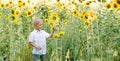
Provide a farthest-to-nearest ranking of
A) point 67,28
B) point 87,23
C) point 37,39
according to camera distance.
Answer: point 67,28
point 87,23
point 37,39

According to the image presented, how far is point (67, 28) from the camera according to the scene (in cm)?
568

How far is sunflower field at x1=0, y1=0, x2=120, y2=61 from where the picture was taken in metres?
4.52

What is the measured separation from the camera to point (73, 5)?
6211 millimetres

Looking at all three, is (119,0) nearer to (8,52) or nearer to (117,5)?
(117,5)

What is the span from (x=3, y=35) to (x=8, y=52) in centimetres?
22

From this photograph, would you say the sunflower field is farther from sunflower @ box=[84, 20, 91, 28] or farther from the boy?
the boy

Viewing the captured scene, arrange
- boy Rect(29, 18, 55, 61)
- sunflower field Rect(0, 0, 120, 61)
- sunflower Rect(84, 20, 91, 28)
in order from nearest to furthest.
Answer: sunflower field Rect(0, 0, 120, 61) < boy Rect(29, 18, 55, 61) < sunflower Rect(84, 20, 91, 28)

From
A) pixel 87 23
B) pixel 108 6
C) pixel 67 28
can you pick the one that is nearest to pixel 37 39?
pixel 87 23

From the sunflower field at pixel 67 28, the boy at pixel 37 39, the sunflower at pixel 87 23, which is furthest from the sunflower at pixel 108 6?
the boy at pixel 37 39

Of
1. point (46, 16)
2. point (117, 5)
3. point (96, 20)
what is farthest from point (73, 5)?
point (117, 5)

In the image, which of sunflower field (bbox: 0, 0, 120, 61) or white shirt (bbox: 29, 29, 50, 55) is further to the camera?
white shirt (bbox: 29, 29, 50, 55)

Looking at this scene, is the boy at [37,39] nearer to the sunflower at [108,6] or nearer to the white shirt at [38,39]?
the white shirt at [38,39]

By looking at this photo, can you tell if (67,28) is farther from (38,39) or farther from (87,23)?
(38,39)

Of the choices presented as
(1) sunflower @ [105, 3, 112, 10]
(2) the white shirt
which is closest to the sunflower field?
(1) sunflower @ [105, 3, 112, 10]
